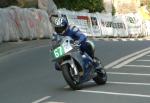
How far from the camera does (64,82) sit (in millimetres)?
14594

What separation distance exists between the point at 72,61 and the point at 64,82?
5.96 feet

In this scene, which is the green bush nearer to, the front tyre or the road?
the road

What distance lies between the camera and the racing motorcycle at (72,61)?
1286 centimetres

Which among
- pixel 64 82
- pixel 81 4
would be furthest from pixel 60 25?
pixel 81 4

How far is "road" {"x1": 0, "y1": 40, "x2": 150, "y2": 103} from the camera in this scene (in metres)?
12.1

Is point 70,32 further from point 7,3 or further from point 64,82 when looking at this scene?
point 7,3

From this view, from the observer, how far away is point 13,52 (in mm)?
23328

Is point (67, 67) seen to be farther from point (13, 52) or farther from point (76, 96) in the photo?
point (13, 52)

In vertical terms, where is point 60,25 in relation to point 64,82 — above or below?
above

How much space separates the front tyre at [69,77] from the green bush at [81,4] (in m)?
31.2

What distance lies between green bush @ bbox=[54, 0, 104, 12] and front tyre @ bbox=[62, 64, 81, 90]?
102 feet

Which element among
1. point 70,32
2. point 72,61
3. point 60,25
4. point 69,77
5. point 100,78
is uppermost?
point 60,25

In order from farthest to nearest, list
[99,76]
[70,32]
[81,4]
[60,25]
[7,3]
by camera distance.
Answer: [81,4] → [7,3] → [99,76] → [70,32] → [60,25]

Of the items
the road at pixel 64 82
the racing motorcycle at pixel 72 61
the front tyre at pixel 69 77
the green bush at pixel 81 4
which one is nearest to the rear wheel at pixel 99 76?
the road at pixel 64 82
